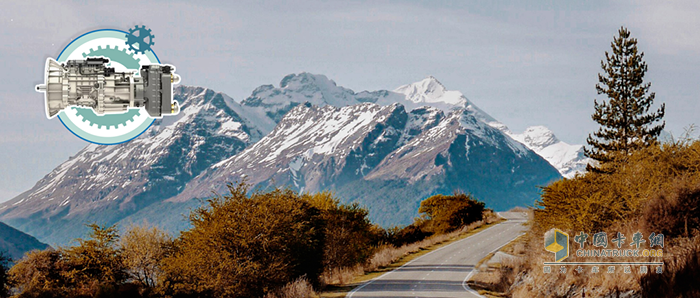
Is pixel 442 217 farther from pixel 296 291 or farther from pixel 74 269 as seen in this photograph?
pixel 74 269

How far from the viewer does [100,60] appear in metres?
9.37

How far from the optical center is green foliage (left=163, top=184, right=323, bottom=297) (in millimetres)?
25031

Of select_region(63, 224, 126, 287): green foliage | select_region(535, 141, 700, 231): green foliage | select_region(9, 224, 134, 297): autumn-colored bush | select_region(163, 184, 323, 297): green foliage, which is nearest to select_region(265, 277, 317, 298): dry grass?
select_region(163, 184, 323, 297): green foliage

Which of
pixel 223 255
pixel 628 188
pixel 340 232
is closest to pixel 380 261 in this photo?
pixel 340 232

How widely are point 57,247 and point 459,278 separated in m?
23.8

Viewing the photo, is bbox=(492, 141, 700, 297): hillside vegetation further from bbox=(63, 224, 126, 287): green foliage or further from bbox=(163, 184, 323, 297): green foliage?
bbox=(63, 224, 126, 287): green foliage

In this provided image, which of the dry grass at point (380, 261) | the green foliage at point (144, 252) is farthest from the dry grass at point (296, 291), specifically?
the green foliage at point (144, 252)

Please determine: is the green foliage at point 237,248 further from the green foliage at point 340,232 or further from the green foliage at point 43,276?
the green foliage at point 340,232

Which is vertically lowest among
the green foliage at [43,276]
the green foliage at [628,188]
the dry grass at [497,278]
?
the dry grass at [497,278]

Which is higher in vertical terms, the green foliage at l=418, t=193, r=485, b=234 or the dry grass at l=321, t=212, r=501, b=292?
the green foliage at l=418, t=193, r=485, b=234

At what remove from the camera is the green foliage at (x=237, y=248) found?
25031 millimetres

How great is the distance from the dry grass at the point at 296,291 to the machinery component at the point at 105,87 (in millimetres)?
17291

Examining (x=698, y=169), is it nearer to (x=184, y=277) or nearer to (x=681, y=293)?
(x=681, y=293)

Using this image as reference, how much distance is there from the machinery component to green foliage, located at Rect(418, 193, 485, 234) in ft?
216
